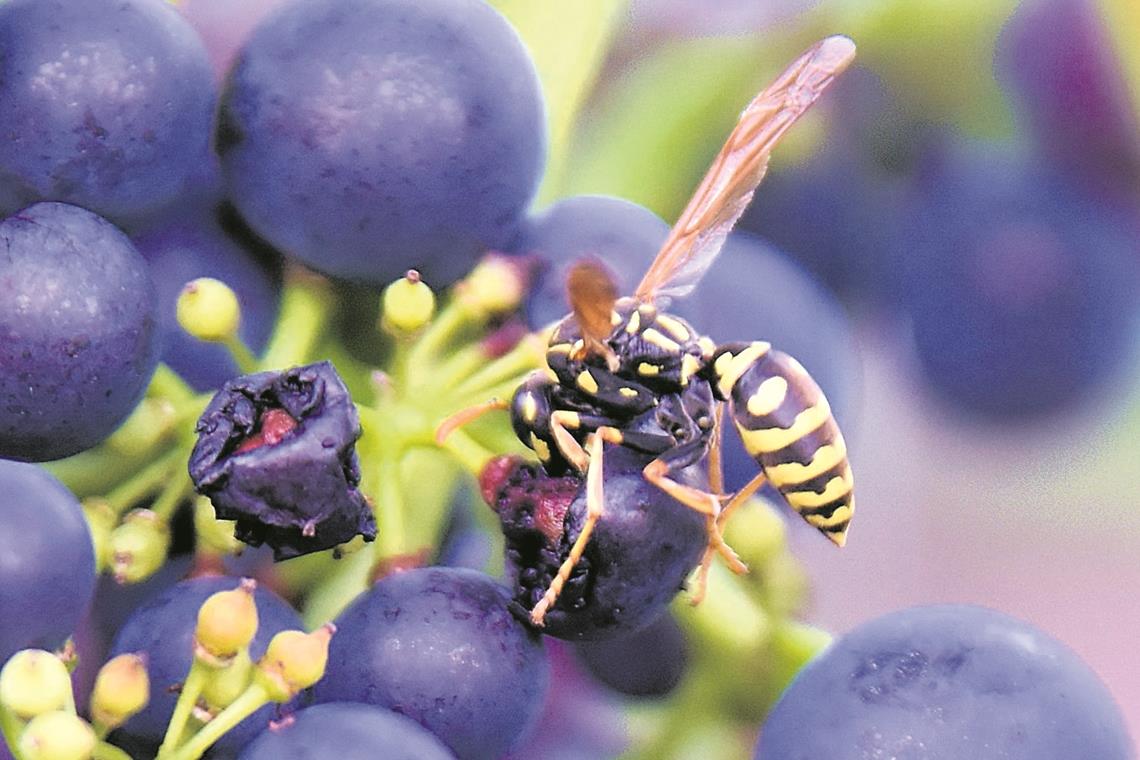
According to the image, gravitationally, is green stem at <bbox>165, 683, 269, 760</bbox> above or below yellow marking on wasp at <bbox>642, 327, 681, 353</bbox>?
below

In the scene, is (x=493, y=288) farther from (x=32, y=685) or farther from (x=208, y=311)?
(x=32, y=685)

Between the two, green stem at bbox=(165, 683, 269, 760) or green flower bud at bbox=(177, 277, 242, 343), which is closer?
green stem at bbox=(165, 683, 269, 760)

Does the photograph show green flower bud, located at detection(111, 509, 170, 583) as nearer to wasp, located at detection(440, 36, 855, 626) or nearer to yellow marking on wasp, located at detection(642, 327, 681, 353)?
wasp, located at detection(440, 36, 855, 626)

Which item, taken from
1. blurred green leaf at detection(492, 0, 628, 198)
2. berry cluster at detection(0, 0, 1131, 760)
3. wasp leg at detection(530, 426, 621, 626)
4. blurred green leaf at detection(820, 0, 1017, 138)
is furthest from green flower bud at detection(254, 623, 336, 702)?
blurred green leaf at detection(820, 0, 1017, 138)

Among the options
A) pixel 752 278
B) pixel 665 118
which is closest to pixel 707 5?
pixel 665 118

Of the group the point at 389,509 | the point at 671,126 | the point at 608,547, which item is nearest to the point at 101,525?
the point at 389,509

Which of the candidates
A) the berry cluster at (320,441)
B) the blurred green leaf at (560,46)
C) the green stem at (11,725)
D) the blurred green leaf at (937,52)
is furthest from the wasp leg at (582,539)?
the blurred green leaf at (937,52)

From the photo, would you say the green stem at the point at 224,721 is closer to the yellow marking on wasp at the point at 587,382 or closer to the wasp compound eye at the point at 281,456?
the wasp compound eye at the point at 281,456

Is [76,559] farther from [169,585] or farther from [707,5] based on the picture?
[707,5]
